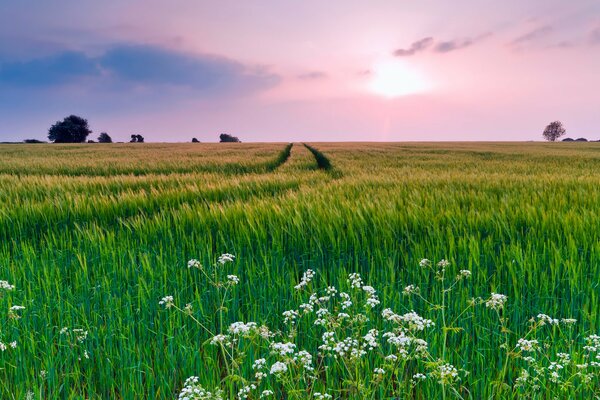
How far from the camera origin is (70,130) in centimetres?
11956

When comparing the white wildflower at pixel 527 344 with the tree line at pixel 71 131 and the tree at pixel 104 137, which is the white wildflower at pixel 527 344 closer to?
the tree line at pixel 71 131

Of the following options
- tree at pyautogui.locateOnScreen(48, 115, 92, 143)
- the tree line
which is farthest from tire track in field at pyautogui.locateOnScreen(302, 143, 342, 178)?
tree at pyautogui.locateOnScreen(48, 115, 92, 143)

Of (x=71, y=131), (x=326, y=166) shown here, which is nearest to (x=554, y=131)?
(x=326, y=166)

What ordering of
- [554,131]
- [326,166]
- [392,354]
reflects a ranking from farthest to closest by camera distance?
1. [554,131]
2. [326,166]
3. [392,354]

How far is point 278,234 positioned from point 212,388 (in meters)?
2.15

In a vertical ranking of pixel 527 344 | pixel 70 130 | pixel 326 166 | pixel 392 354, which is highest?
pixel 70 130

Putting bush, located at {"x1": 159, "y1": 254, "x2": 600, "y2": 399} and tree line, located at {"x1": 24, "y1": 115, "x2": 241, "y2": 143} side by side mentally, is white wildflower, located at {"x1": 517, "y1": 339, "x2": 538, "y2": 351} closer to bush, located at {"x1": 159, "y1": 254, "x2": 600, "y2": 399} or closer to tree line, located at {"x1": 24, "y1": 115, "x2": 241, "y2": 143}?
bush, located at {"x1": 159, "y1": 254, "x2": 600, "y2": 399}

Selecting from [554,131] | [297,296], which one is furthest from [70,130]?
[554,131]

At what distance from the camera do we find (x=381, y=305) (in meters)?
2.73

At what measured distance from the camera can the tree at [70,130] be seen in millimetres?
119506

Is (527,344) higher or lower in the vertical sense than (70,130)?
lower

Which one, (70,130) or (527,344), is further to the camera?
(70,130)

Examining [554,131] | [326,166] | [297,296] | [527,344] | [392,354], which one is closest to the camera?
[527,344]

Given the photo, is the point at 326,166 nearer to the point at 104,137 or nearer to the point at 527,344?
the point at 527,344
